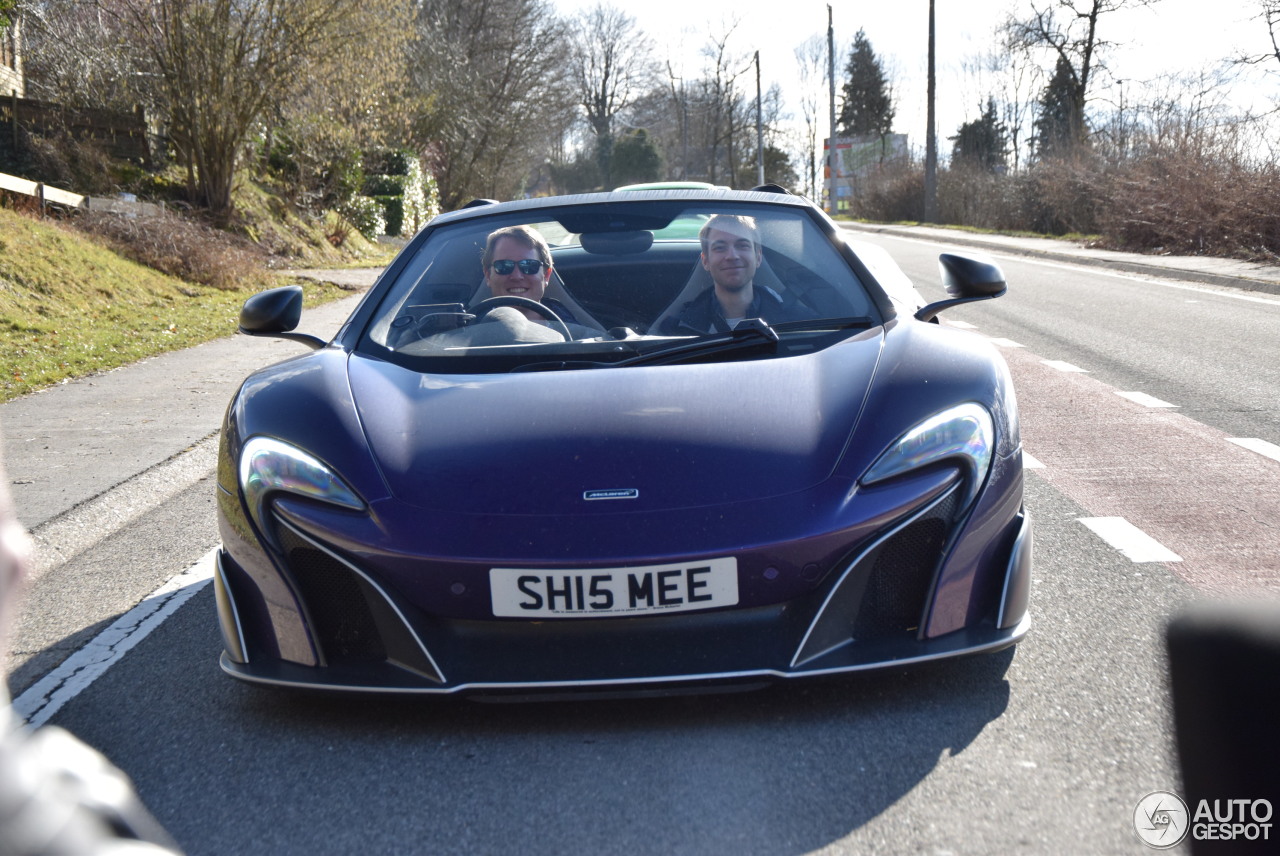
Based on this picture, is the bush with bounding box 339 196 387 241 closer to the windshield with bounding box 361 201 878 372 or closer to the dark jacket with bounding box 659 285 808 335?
the windshield with bounding box 361 201 878 372

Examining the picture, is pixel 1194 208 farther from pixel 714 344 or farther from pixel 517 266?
pixel 714 344

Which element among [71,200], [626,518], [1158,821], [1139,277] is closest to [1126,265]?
[1139,277]

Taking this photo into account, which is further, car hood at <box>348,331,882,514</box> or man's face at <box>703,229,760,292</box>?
man's face at <box>703,229,760,292</box>

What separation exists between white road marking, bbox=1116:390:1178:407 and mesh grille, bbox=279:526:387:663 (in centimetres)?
617

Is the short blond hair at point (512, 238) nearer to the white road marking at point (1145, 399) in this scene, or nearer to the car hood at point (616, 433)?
the car hood at point (616, 433)

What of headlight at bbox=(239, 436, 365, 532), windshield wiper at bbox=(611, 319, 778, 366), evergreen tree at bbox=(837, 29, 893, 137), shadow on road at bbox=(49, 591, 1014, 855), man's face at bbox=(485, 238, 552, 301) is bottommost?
shadow on road at bbox=(49, 591, 1014, 855)

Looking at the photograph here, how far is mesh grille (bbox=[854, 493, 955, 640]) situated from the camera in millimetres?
2846

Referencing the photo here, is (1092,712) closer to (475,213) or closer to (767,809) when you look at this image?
(767,809)

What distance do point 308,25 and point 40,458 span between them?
1512cm

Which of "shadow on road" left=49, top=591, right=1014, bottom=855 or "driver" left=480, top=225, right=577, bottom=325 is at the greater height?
"driver" left=480, top=225, right=577, bottom=325

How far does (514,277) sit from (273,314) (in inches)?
34.4

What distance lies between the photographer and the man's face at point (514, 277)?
451cm

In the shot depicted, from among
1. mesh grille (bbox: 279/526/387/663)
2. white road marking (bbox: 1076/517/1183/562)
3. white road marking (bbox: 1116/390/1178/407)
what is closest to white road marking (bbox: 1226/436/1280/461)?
white road marking (bbox: 1116/390/1178/407)

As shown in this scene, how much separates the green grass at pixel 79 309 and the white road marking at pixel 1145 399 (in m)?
7.78
